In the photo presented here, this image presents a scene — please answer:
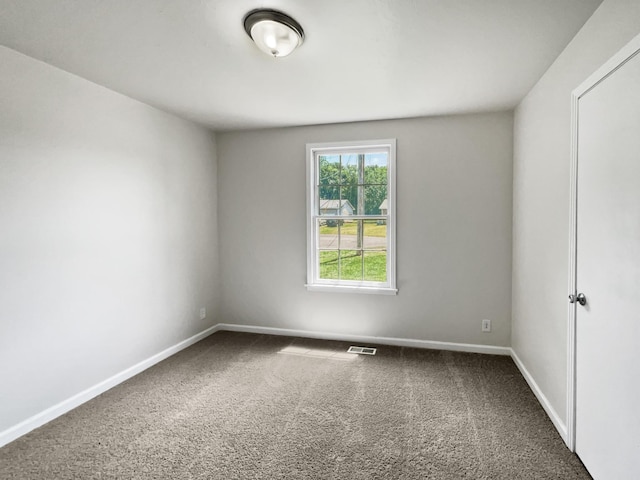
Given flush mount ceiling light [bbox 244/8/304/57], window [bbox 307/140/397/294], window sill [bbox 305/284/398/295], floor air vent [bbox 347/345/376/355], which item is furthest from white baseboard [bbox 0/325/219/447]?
flush mount ceiling light [bbox 244/8/304/57]

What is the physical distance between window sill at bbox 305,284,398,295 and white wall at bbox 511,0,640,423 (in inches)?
49.0

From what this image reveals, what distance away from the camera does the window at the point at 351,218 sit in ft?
12.3

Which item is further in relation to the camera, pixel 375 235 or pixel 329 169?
pixel 329 169

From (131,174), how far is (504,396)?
3613 mm

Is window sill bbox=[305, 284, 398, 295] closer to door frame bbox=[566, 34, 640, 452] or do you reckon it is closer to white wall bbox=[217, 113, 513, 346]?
white wall bbox=[217, 113, 513, 346]

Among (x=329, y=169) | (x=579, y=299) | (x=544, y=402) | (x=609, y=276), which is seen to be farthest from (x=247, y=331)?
(x=609, y=276)

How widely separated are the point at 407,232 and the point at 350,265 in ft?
2.49

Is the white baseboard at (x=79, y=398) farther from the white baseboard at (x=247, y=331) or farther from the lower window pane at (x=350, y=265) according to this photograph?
the lower window pane at (x=350, y=265)

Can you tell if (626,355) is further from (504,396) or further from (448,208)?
(448,208)

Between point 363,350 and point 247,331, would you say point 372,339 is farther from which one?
point 247,331

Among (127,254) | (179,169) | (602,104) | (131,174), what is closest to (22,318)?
(127,254)

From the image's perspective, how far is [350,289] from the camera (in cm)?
383

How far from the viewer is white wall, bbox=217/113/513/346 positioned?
3.42m

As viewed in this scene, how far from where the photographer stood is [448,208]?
11.5ft
